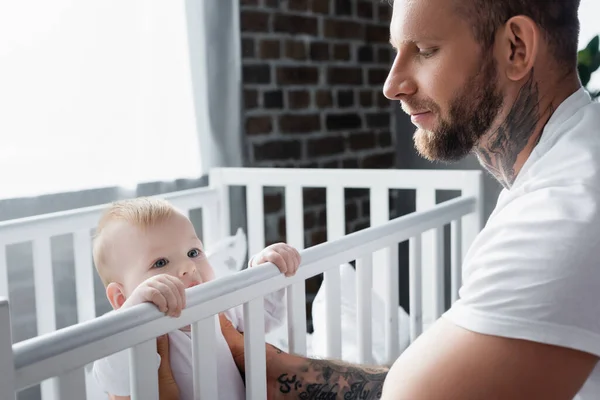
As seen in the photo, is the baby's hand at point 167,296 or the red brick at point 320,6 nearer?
the baby's hand at point 167,296

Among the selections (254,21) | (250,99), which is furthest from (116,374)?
(254,21)

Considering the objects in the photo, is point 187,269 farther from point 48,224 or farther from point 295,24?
point 295,24

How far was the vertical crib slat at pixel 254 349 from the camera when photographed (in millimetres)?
967

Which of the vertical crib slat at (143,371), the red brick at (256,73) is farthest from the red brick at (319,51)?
the vertical crib slat at (143,371)

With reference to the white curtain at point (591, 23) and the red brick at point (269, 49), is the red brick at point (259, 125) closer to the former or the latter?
the red brick at point (269, 49)

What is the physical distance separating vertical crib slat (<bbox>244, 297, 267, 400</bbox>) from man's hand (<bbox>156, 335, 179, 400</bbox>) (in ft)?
0.53

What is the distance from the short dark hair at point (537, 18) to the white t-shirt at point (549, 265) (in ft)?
0.42

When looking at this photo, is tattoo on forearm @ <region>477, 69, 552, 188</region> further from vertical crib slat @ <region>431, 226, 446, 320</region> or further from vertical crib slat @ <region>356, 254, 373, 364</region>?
vertical crib slat @ <region>431, 226, 446, 320</region>

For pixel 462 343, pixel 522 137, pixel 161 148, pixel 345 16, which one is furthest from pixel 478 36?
pixel 345 16

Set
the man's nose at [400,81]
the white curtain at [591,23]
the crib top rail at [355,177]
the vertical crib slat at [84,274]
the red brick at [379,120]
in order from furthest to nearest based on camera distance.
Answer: the red brick at [379,120] → the white curtain at [591,23] → the crib top rail at [355,177] → the vertical crib slat at [84,274] → the man's nose at [400,81]

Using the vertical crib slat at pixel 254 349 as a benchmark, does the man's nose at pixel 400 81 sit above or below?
above

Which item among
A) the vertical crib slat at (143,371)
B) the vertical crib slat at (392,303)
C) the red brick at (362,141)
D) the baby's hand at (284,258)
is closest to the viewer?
the vertical crib slat at (143,371)

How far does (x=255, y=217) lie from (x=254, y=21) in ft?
2.03

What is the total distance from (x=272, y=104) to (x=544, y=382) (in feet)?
5.64
